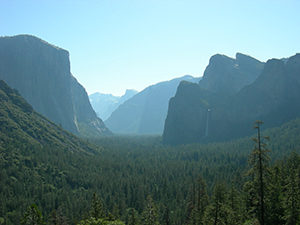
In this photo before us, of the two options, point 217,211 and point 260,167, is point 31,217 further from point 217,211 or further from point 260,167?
point 260,167

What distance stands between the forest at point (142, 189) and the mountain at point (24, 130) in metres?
2.43

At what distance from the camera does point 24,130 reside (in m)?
143

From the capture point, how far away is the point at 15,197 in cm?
7700

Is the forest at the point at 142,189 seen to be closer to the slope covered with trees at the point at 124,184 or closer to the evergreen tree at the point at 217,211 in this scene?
the evergreen tree at the point at 217,211

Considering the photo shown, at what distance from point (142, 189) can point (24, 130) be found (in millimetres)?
94630

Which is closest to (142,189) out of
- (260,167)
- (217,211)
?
(217,211)

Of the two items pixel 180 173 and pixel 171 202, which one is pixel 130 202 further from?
pixel 180 173

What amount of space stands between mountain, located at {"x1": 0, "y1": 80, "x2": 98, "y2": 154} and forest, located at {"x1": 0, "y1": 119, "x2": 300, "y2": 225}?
243cm

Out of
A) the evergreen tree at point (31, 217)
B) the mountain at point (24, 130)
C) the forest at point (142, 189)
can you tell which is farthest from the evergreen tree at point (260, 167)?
the mountain at point (24, 130)

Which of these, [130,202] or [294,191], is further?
[130,202]

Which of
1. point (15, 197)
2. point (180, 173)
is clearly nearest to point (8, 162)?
point (15, 197)

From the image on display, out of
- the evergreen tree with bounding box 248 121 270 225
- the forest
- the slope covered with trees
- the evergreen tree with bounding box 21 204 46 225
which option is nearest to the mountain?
the slope covered with trees

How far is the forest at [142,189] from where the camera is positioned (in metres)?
32.9

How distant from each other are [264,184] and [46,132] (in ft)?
519
